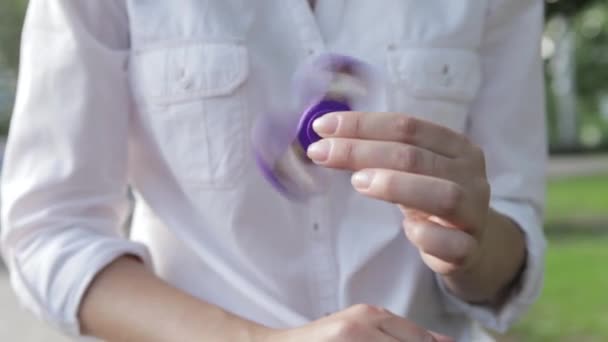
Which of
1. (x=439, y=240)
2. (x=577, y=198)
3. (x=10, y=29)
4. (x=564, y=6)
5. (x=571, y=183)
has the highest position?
(x=439, y=240)

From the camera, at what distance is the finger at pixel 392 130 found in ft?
3.36

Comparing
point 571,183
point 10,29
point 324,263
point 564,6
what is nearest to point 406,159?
point 324,263

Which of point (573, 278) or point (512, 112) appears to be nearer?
point (512, 112)

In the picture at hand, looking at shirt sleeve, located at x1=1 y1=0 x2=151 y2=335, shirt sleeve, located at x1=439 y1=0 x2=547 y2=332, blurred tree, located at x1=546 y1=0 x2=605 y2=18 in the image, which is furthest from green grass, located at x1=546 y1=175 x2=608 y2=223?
shirt sleeve, located at x1=1 y1=0 x2=151 y2=335

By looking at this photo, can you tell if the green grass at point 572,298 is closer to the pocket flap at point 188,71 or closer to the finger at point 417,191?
the pocket flap at point 188,71

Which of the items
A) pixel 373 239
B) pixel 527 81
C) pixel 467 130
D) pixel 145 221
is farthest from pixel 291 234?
pixel 527 81

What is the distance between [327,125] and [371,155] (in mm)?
58

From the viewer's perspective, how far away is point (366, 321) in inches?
42.1

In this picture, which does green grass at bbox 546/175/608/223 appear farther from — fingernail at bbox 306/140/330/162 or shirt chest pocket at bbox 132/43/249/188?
fingernail at bbox 306/140/330/162

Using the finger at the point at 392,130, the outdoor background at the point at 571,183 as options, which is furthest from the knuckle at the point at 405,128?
the outdoor background at the point at 571,183

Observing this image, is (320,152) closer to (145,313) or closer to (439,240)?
(439,240)

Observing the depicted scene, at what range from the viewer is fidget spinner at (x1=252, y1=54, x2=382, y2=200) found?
113 cm

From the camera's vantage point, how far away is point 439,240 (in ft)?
3.50

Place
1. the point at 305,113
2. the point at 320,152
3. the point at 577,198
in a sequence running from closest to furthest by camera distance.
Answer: the point at 320,152 → the point at 305,113 → the point at 577,198
